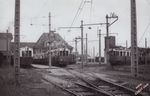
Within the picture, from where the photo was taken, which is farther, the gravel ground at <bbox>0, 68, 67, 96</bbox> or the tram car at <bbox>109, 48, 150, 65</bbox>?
the tram car at <bbox>109, 48, 150, 65</bbox>

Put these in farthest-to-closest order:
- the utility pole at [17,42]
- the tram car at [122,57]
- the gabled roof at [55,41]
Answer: the gabled roof at [55,41]
the tram car at [122,57]
the utility pole at [17,42]

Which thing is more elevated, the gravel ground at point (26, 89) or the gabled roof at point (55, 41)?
the gabled roof at point (55, 41)

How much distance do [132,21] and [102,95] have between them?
5809 mm

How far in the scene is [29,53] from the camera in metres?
47.2

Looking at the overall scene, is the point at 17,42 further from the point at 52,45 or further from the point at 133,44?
the point at 52,45

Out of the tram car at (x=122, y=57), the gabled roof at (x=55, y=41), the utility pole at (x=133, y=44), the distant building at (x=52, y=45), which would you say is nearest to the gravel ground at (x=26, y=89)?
the utility pole at (x=133, y=44)

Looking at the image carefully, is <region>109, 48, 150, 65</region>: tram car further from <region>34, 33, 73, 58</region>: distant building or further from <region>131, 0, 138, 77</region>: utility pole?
<region>131, 0, 138, 77</region>: utility pole

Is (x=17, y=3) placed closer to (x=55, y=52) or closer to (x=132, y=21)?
(x=132, y=21)

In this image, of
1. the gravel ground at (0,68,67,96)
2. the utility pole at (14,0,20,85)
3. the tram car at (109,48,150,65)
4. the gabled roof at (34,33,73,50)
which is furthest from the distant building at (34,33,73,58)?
the utility pole at (14,0,20,85)

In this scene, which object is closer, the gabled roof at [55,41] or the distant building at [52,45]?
the distant building at [52,45]

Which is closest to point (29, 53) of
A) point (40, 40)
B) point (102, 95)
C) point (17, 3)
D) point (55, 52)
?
point (55, 52)

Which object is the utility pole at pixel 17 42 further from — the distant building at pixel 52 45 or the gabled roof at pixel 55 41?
the gabled roof at pixel 55 41

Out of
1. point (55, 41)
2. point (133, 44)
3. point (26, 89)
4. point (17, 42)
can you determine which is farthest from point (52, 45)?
point (26, 89)

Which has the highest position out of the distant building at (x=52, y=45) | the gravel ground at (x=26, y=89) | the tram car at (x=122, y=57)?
the distant building at (x=52, y=45)
